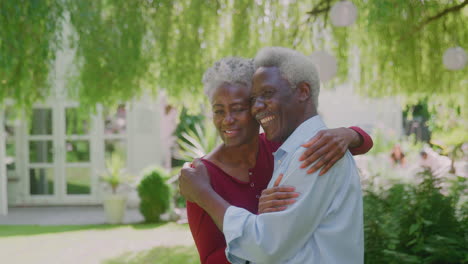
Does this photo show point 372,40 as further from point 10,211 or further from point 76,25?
point 10,211

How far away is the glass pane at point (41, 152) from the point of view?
11844 millimetres

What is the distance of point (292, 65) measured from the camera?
1621 mm

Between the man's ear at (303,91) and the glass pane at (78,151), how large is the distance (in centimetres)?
1087

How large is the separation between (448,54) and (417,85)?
1.03 meters

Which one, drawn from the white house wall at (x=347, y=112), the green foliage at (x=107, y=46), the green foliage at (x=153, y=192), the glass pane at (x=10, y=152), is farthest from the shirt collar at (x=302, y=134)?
the white house wall at (x=347, y=112)

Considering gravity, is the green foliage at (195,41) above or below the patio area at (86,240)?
above

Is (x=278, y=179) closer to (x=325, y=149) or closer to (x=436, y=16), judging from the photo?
(x=325, y=149)

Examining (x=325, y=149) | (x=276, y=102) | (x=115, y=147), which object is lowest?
(x=115, y=147)

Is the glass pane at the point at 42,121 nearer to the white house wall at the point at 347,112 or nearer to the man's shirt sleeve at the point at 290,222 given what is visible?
the white house wall at the point at 347,112

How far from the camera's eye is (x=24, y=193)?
460 inches

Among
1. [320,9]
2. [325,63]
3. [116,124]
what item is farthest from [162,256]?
[116,124]

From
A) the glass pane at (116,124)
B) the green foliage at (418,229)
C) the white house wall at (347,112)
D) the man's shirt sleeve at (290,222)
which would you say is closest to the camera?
the man's shirt sleeve at (290,222)

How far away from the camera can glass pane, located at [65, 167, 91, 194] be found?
11836 millimetres

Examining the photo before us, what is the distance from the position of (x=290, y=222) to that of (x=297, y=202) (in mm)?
58
